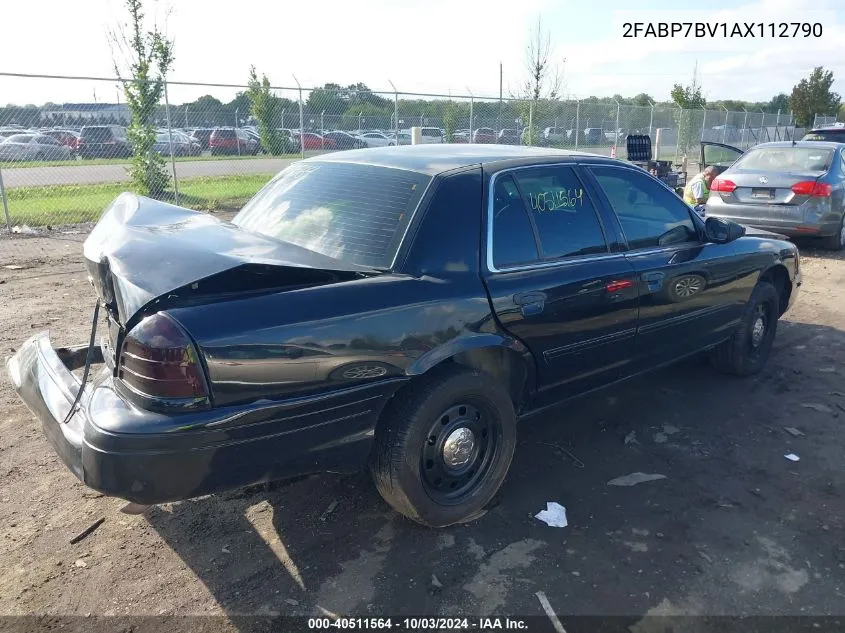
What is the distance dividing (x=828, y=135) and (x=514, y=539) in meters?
14.9

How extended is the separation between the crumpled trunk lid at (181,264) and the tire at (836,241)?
8.84 meters

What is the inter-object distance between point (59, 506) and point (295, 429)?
61.7 inches

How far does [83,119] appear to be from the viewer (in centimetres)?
1318

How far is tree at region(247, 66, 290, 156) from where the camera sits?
1720 centimetres

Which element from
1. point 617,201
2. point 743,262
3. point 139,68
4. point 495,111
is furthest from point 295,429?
point 495,111

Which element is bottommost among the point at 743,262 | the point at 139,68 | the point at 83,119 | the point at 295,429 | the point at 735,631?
the point at 735,631

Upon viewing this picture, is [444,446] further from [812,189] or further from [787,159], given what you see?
[787,159]

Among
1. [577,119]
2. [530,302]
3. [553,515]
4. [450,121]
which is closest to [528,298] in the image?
[530,302]

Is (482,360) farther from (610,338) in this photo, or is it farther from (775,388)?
(775,388)

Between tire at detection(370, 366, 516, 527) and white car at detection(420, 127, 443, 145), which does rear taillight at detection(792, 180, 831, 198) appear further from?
white car at detection(420, 127, 443, 145)

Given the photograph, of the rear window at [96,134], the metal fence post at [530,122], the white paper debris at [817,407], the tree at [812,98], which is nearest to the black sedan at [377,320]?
the white paper debris at [817,407]

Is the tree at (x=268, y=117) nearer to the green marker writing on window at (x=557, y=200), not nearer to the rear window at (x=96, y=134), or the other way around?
the rear window at (x=96, y=134)

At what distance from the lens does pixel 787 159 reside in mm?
9484

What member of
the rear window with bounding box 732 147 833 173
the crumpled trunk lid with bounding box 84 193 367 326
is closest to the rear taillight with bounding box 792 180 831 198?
the rear window with bounding box 732 147 833 173
